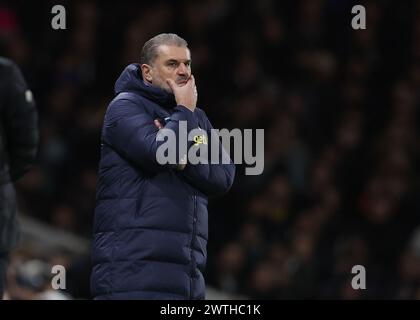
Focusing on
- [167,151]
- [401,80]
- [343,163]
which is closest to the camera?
[167,151]

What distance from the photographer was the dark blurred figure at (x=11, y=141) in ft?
16.1

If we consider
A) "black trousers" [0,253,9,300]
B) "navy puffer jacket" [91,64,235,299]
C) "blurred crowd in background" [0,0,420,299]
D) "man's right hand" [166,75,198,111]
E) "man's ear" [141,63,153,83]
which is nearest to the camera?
"navy puffer jacket" [91,64,235,299]

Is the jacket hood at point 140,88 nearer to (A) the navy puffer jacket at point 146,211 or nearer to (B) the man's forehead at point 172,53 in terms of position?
(A) the navy puffer jacket at point 146,211

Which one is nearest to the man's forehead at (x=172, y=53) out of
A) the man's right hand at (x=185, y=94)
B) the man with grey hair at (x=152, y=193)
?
the man with grey hair at (x=152, y=193)

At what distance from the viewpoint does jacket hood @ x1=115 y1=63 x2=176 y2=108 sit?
4500 millimetres

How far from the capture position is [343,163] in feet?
31.2

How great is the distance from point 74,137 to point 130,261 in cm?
540

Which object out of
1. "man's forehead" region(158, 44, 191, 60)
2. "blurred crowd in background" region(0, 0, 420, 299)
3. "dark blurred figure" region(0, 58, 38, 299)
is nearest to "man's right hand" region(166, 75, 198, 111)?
"man's forehead" region(158, 44, 191, 60)

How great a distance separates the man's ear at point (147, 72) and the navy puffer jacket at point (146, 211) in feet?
0.20

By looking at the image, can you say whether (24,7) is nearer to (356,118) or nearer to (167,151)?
(356,118)

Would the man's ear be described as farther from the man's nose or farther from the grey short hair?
the man's nose

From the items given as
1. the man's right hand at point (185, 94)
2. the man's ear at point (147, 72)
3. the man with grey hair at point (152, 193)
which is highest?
the man's ear at point (147, 72)

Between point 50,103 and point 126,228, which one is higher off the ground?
point 50,103

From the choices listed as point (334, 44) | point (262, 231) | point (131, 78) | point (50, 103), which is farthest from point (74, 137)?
point (131, 78)
